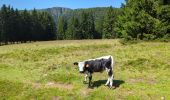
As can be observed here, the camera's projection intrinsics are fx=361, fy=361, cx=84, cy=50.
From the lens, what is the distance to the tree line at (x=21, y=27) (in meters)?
119

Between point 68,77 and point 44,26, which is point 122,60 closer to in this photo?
point 68,77

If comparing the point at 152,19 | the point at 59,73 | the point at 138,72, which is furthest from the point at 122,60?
the point at 152,19

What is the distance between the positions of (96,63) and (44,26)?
121370mm

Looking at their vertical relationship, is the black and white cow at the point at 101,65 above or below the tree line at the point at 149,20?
below

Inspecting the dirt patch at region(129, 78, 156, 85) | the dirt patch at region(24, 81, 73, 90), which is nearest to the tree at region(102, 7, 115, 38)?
the dirt patch at region(129, 78, 156, 85)

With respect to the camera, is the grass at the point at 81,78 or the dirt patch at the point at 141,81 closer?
the grass at the point at 81,78

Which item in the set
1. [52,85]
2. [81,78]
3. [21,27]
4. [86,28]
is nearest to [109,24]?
[86,28]

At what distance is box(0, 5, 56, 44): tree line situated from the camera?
119m

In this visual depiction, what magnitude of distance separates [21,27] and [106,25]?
31.5 metres

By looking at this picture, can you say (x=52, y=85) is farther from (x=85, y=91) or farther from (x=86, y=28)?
(x=86, y=28)

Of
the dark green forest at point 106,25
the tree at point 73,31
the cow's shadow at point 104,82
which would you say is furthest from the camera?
the tree at point 73,31

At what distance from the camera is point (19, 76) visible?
108ft

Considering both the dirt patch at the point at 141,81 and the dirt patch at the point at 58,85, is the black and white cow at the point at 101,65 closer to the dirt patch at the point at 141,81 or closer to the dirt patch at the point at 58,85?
the dirt patch at the point at 58,85

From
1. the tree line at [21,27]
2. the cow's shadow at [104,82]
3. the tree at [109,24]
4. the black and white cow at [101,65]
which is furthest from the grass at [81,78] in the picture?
the tree at [109,24]
